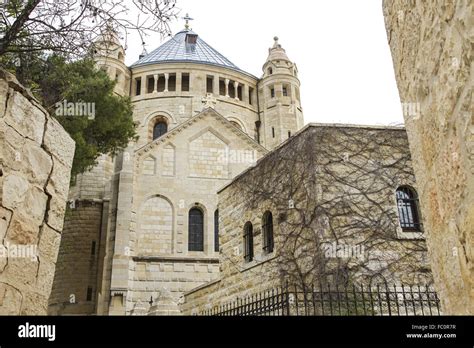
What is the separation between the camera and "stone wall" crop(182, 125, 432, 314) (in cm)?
984

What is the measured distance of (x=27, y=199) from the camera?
2.96m

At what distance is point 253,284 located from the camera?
11.8 m

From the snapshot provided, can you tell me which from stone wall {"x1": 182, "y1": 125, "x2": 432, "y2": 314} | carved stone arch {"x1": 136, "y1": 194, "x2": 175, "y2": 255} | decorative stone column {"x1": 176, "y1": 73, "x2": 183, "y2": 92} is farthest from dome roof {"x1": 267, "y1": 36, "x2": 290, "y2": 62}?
stone wall {"x1": 182, "y1": 125, "x2": 432, "y2": 314}

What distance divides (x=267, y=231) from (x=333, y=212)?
2.25 m

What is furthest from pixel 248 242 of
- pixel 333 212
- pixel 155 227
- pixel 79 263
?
pixel 79 263

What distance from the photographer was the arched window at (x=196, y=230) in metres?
20.1

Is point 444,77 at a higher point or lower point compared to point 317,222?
lower

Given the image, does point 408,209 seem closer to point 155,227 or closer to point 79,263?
point 155,227

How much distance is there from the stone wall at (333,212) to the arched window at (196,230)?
300 inches

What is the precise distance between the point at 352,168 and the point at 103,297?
37.7 feet

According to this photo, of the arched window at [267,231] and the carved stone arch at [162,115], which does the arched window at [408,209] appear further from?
the carved stone arch at [162,115]

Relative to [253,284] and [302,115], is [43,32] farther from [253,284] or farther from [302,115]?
[302,115]

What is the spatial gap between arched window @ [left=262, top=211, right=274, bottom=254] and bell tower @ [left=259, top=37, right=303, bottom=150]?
19900 millimetres

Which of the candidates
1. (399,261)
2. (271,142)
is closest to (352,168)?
(399,261)
